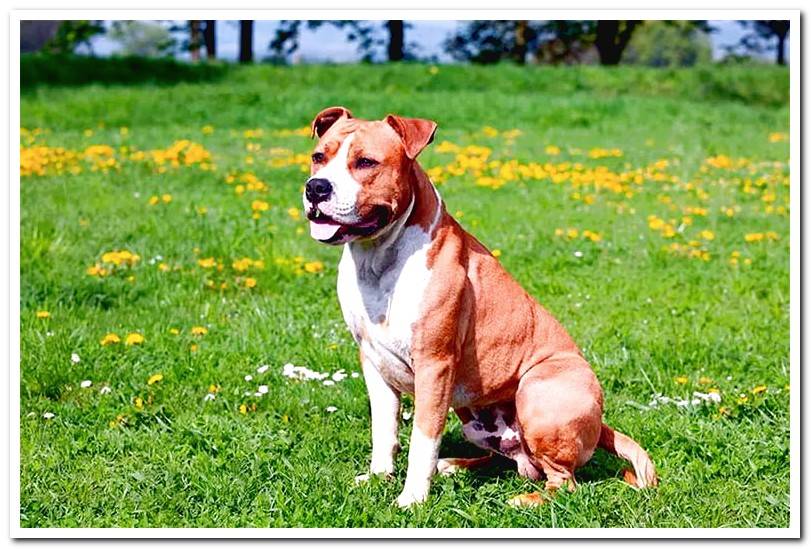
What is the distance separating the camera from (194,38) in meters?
33.4

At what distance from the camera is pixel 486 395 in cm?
459

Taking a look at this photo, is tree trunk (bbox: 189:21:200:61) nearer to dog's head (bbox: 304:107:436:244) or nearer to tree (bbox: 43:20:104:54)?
tree (bbox: 43:20:104:54)

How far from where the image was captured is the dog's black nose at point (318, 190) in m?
4.03

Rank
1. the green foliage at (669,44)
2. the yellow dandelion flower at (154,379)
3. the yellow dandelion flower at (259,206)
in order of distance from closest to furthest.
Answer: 1. the yellow dandelion flower at (154,379)
2. the yellow dandelion flower at (259,206)
3. the green foliage at (669,44)

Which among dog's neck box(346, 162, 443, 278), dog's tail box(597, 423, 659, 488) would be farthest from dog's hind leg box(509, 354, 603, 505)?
dog's neck box(346, 162, 443, 278)

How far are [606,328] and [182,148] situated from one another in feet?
24.7

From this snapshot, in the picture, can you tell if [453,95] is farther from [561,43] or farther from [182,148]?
[561,43]

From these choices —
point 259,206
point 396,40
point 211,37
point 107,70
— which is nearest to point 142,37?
point 211,37

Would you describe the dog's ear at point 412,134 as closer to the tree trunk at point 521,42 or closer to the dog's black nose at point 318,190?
the dog's black nose at point 318,190

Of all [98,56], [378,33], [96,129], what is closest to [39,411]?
[96,129]

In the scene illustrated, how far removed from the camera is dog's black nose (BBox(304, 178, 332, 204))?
4.03m

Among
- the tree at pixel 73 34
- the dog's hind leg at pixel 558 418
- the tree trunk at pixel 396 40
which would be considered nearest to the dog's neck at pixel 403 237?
the dog's hind leg at pixel 558 418
